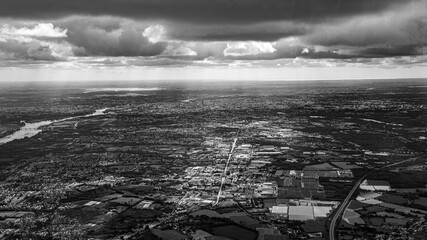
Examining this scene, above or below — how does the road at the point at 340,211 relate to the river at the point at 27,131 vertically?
below

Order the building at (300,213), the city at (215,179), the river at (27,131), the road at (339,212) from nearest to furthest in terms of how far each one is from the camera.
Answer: the road at (339,212) < the city at (215,179) < the building at (300,213) < the river at (27,131)

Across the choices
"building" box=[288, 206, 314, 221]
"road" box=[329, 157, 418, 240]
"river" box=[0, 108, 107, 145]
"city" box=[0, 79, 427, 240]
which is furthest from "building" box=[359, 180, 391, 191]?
"river" box=[0, 108, 107, 145]

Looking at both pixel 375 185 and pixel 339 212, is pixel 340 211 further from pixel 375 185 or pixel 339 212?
pixel 375 185

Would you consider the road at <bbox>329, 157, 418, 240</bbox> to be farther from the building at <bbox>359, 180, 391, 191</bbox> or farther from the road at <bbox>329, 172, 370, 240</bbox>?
Answer: the building at <bbox>359, 180, 391, 191</bbox>

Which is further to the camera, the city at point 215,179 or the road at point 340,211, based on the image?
the city at point 215,179

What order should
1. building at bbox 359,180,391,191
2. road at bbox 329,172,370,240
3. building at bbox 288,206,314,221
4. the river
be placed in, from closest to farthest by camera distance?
road at bbox 329,172,370,240
building at bbox 288,206,314,221
building at bbox 359,180,391,191
the river

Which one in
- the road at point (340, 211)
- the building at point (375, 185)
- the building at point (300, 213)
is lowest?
the building at point (375, 185)

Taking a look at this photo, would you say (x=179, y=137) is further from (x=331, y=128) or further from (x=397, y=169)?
(x=397, y=169)

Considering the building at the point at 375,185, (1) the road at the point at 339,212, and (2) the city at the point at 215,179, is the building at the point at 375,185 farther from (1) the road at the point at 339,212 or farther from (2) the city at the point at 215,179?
(1) the road at the point at 339,212

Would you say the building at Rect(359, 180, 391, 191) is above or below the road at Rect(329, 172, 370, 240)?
below

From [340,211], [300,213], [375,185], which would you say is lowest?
[375,185]

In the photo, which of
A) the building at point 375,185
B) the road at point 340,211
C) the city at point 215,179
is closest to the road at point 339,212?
the road at point 340,211

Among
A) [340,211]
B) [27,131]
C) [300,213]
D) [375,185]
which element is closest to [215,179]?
[300,213]
